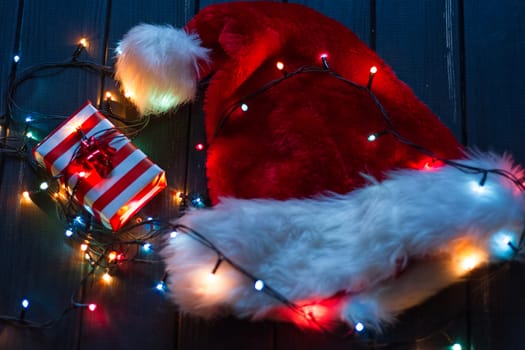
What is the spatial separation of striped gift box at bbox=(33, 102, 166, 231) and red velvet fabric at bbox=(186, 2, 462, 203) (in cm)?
12

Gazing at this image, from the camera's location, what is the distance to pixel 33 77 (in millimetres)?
1117

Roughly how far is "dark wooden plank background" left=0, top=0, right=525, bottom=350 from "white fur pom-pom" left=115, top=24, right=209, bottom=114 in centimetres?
6

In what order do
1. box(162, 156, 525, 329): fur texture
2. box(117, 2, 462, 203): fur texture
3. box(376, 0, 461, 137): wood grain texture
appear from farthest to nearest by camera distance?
box(376, 0, 461, 137): wood grain texture
box(117, 2, 462, 203): fur texture
box(162, 156, 525, 329): fur texture

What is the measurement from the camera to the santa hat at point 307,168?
87cm

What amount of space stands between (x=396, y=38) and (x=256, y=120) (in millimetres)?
341

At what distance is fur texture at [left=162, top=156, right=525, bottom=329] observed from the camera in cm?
86

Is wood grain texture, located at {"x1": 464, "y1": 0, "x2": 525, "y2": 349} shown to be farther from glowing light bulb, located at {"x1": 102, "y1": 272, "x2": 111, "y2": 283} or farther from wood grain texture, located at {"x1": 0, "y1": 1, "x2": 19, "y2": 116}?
wood grain texture, located at {"x1": 0, "y1": 1, "x2": 19, "y2": 116}

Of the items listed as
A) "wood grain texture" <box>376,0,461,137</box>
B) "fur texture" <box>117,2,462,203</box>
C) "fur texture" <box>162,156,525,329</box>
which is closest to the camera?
"fur texture" <box>162,156,525,329</box>

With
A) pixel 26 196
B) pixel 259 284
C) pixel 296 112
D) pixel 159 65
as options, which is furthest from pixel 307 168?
pixel 26 196

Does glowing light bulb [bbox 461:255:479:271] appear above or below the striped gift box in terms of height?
below

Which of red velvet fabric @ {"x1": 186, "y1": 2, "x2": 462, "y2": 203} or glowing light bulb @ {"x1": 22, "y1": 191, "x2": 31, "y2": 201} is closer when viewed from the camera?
red velvet fabric @ {"x1": 186, "y1": 2, "x2": 462, "y2": 203}

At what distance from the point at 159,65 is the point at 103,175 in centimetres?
22

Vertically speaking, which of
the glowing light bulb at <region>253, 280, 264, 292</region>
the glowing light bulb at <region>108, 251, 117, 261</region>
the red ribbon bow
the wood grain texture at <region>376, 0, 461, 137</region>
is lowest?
the glowing light bulb at <region>253, 280, 264, 292</region>

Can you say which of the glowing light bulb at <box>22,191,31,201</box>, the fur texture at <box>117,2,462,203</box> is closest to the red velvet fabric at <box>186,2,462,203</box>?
the fur texture at <box>117,2,462,203</box>
